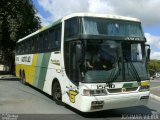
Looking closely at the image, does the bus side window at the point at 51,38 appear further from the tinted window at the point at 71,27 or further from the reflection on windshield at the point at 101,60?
the reflection on windshield at the point at 101,60

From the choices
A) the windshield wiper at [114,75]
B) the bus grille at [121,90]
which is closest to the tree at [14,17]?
the windshield wiper at [114,75]

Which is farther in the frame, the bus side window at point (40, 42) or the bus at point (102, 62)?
the bus side window at point (40, 42)

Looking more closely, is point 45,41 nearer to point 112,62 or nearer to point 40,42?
point 40,42

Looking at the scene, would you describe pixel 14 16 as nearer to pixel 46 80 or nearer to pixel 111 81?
pixel 46 80

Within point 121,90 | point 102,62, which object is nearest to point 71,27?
point 102,62

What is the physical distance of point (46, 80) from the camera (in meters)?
15.1

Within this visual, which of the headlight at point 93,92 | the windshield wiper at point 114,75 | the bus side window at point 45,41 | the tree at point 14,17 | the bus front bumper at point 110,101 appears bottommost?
the bus front bumper at point 110,101

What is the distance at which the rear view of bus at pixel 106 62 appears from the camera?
10.6 meters

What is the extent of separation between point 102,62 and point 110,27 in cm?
128

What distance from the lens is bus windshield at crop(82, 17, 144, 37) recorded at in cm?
1107

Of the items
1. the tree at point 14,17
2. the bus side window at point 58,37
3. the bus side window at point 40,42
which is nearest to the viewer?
the bus side window at point 58,37

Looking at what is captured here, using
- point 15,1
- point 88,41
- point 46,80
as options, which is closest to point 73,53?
point 88,41

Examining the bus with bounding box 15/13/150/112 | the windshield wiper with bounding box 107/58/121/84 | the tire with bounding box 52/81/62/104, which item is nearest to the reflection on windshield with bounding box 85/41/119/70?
the bus with bounding box 15/13/150/112

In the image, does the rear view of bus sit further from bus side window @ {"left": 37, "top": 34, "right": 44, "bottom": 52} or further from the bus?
bus side window @ {"left": 37, "top": 34, "right": 44, "bottom": 52}
